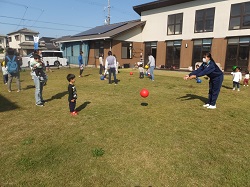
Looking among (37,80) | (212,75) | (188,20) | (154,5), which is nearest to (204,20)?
(188,20)

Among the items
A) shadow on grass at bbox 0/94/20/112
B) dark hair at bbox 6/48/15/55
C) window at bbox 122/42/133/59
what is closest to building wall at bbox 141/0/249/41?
window at bbox 122/42/133/59

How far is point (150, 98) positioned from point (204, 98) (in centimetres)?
236

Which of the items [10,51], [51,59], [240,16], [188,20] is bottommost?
[51,59]

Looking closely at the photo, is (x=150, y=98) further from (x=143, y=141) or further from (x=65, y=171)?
(x=65, y=171)

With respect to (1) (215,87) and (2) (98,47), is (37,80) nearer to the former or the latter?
(1) (215,87)

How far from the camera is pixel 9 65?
8555 millimetres

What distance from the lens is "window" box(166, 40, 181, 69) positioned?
22656mm

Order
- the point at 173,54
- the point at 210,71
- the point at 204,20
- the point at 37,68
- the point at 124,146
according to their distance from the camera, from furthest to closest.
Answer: the point at 173,54 → the point at 204,20 → the point at 37,68 → the point at 210,71 → the point at 124,146

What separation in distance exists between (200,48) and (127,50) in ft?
28.9

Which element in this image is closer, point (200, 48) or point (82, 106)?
point (82, 106)

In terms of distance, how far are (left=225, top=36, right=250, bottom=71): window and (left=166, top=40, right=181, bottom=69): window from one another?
534cm

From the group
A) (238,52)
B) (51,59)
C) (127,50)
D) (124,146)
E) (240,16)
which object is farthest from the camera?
(127,50)

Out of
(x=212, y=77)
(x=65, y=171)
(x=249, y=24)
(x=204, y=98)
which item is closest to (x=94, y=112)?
(x=65, y=171)

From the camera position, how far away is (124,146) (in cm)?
398
